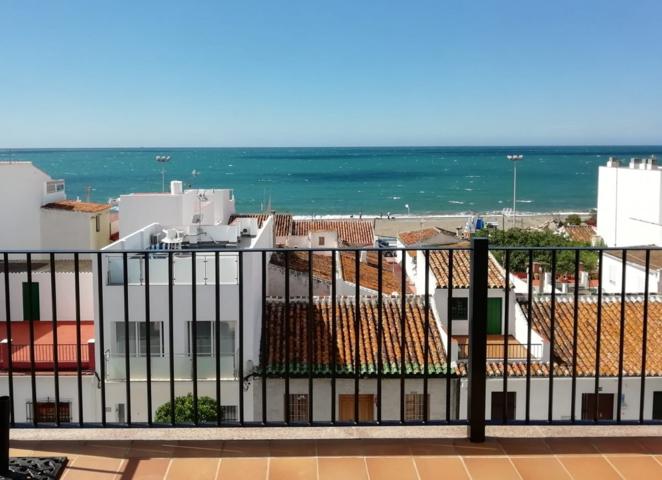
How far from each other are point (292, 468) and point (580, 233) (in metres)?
40.1

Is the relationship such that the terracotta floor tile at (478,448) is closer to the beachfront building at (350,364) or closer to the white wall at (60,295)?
the beachfront building at (350,364)

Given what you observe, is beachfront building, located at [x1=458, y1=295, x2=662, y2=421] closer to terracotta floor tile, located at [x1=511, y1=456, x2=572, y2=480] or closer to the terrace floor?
the terrace floor

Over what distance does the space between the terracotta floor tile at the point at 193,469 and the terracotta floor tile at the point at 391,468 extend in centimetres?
71

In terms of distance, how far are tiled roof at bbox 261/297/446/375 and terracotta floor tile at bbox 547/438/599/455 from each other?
945cm

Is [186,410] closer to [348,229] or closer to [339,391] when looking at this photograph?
[339,391]

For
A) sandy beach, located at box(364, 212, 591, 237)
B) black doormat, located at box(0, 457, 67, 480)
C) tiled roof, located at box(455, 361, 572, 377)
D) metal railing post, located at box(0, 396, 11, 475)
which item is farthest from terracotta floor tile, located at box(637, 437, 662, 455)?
sandy beach, located at box(364, 212, 591, 237)

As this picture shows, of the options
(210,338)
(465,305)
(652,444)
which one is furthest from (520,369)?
(652,444)

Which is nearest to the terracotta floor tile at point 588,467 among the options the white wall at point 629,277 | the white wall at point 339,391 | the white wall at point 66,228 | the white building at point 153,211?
the white wall at point 339,391

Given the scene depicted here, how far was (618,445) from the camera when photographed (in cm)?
349

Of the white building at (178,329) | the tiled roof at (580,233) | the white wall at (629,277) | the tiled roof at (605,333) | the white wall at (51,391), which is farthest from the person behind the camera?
the tiled roof at (580,233)

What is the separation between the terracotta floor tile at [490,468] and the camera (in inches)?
125

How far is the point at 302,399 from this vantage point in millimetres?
13555

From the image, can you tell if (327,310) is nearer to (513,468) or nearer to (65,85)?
(513,468)

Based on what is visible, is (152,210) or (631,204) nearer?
(152,210)
